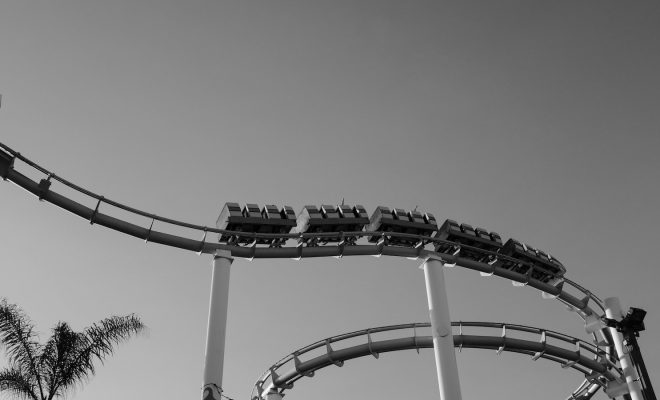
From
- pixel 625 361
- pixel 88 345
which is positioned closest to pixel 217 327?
pixel 88 345

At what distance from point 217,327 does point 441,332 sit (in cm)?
768

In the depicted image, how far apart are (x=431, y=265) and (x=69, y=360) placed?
1252 centimetres

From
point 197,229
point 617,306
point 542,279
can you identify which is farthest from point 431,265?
point 617,306

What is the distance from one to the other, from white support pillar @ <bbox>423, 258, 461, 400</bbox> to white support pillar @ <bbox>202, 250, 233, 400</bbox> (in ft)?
23.7

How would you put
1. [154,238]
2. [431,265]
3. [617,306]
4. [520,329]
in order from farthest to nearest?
[617,306] < [520,329] < [431,265] < [154,238]

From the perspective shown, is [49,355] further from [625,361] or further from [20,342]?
[625,361]

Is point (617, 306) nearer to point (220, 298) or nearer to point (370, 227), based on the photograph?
point (370, 227)

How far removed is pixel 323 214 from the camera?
23.1 m

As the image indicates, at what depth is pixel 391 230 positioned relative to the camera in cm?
2433

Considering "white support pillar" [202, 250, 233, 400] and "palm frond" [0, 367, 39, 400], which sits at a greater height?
"white support pillar" [202, 250, 233, 400]

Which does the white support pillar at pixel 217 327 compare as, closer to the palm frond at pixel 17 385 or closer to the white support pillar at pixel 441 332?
the palm frond at pixel 17 385

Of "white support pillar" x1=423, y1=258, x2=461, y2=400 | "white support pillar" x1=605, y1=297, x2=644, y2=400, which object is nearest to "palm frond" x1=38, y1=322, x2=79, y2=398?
"white support pillar" x1=423, y1=258, x2=461, y2=400

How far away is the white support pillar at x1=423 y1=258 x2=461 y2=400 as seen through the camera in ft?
70.0

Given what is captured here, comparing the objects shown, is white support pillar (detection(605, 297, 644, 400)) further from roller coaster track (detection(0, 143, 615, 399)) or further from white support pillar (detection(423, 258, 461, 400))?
white support pillar (detection(423, 258, 461, 400))
